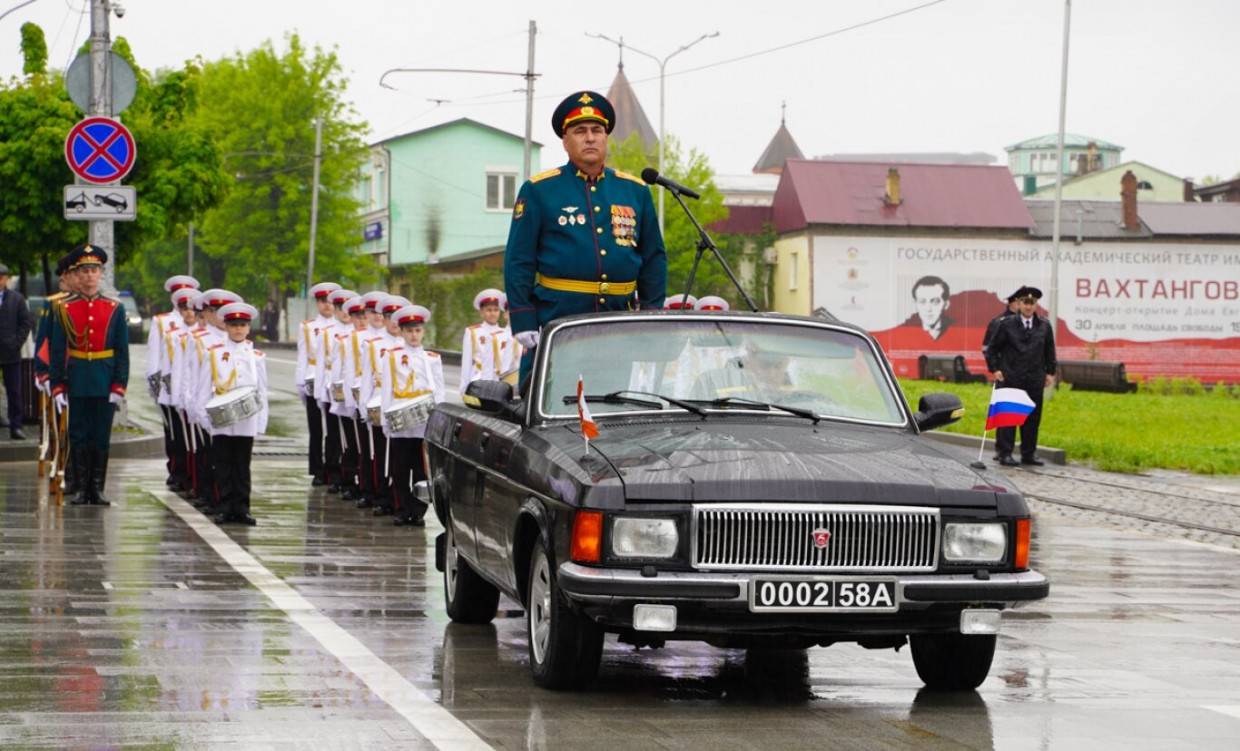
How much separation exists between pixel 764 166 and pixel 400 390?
5946 inches

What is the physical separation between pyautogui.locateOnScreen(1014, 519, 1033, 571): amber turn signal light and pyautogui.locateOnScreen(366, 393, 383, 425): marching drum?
9.58 metres

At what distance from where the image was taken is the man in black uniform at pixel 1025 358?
2378 cm

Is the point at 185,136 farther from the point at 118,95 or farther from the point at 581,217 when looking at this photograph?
the point at 581,217

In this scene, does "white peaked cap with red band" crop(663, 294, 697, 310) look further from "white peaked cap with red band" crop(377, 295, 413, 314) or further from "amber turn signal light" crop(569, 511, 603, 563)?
"white peaked cap with red band" crop(377, 295, 413, 314)

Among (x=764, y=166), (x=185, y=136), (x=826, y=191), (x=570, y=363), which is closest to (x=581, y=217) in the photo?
(x=570, y=363)

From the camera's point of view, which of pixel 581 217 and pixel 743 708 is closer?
pixel 743 708

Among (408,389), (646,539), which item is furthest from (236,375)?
(646,539)

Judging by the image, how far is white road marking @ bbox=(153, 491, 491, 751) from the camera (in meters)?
7.12

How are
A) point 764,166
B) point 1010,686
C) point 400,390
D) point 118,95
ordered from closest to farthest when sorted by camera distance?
point 1010,686, point 400,390, point 118,95, point 764,166

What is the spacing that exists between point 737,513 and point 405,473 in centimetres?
903

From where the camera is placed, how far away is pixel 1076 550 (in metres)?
14.9

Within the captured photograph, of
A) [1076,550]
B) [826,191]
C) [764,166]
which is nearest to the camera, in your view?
[1076,550]

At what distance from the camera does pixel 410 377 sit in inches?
643

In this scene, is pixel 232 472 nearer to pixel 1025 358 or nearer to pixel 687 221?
pixel 1025 358
